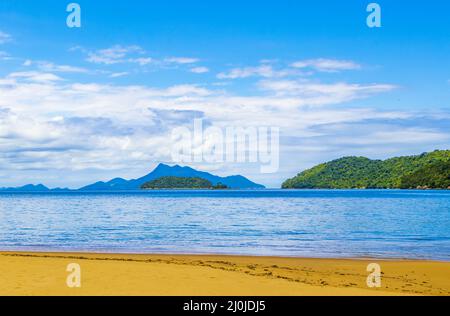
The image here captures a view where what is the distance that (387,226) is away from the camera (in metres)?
44.9

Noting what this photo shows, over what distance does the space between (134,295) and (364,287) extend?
7661mm

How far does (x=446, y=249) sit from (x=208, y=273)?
58.2 ft

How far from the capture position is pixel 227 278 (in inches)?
628

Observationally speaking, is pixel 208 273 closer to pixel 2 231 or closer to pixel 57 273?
pixel 57 273

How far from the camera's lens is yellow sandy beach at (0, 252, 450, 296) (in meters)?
13.8

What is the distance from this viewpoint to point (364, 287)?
52.6 feet

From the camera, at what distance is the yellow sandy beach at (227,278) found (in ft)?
45.3

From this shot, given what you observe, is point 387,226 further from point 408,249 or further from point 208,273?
point 208,273
